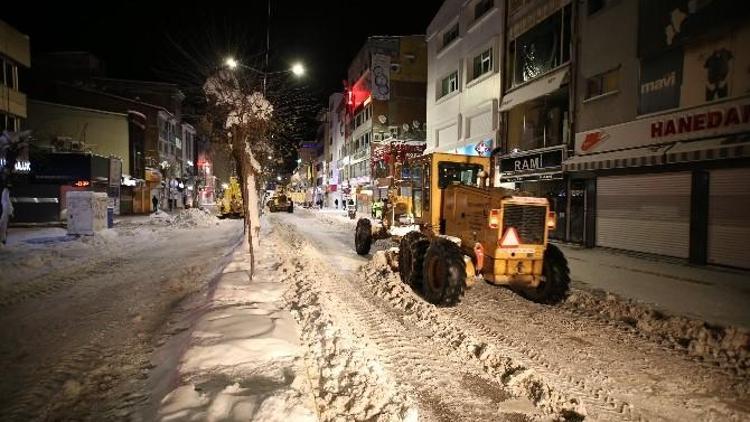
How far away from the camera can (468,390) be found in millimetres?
4254

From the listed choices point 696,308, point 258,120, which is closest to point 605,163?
point 696,308

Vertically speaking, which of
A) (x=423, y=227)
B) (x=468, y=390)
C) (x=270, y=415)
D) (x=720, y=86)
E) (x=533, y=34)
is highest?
(x=533, y=34)

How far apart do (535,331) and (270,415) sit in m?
4.34

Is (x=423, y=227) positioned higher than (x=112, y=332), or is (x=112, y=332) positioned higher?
(x=423, y=227)

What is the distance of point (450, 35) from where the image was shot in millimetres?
26828

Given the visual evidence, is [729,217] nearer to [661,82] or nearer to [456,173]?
[661,82]

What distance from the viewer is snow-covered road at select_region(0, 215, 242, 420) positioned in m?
4.00

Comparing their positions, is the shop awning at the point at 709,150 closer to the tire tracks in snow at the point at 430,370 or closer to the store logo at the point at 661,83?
the store logo at the point at 661,83

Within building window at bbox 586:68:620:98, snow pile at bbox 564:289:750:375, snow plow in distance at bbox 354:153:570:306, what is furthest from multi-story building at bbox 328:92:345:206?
snow pile at bbox 564:289:750:375

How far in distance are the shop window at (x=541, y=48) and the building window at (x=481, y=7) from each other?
3632 mm

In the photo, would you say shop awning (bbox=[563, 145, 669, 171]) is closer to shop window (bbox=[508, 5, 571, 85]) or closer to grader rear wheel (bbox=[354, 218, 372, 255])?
shop window (bbox=[508, 5, 571, 85])

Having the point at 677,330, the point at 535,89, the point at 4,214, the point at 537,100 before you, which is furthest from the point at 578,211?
the point at 4,214

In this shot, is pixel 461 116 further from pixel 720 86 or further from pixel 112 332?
pixel 112 332

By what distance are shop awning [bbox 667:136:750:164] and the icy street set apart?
583cm
